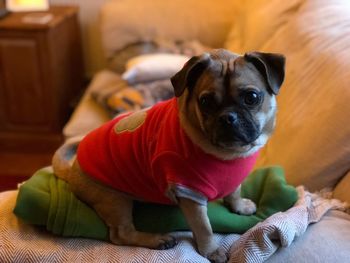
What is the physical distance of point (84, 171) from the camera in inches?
48.4

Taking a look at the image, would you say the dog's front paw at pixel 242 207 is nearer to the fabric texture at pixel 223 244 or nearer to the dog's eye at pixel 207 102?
the fabric texture at pixel 223 244

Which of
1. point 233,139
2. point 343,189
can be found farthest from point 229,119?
point 343,189

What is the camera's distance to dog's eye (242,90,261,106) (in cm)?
106

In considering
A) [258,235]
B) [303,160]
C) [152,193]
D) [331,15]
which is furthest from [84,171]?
[331,15]

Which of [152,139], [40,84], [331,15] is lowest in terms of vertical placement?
[40,84]

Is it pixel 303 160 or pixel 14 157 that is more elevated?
pixel 303 160

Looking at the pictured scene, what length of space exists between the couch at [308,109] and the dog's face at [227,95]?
0.83 feet

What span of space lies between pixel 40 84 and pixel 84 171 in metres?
1.51

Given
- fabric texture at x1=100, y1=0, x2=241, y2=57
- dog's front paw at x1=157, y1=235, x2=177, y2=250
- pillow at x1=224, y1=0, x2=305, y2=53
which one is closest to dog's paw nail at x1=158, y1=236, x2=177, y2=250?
dog's front paw at x1=157, y1=235, x2=177, y2=250

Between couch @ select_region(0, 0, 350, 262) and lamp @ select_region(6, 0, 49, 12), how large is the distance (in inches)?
27.2

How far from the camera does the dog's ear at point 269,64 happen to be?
1072mm

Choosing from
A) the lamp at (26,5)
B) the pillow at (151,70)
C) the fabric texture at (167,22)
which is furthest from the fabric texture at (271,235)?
the lamp at (26,5)

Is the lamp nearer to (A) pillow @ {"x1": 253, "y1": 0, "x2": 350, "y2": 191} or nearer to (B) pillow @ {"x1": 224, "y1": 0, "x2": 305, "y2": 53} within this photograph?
(B) pillow @ {"x1": 224, "y1": 0, "x2": 305, "y2": 53}

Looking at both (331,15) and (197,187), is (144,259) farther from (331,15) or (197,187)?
(331,15)
